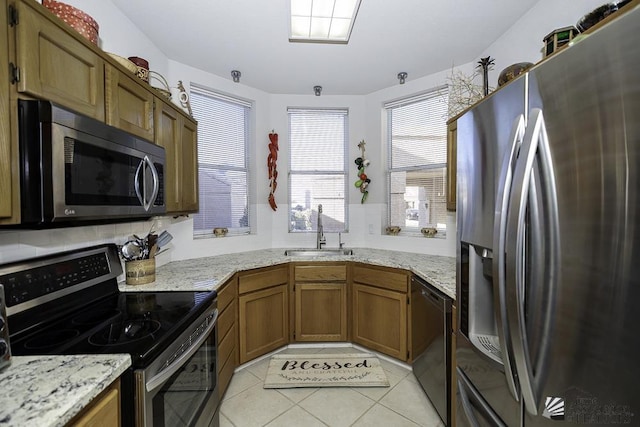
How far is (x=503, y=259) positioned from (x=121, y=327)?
145 centimetres

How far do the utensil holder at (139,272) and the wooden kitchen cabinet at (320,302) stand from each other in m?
1.24

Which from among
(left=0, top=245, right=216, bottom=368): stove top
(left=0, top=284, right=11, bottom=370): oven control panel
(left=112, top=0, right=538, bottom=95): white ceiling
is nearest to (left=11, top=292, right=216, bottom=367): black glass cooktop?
(left=0, top=245, right=216, bottom=368): stove top

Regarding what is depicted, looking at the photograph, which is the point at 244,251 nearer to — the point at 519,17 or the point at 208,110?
the point at 208,110

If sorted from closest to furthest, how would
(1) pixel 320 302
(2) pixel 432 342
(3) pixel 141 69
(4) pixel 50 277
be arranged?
(4) pixel 50 277 < (3) pixel 141 69 < (2) pixel 432 342 < (1) pixel 320 302

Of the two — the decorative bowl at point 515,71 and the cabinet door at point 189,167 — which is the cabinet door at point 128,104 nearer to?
the cabinet door at point 189,167

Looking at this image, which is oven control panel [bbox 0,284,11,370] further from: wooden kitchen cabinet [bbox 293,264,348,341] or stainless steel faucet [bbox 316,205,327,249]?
stainless steel faucet [bbox 316,205,327,249]

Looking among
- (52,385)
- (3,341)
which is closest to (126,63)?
(3,341)

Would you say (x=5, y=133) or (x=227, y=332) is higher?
(x=5, y=133)

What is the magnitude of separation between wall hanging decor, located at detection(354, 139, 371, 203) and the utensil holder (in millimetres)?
2242

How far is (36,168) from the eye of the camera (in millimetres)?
963

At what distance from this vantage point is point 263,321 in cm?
254

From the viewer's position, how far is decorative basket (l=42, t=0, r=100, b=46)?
1.26 m

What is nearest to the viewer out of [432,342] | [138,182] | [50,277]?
[50,277]

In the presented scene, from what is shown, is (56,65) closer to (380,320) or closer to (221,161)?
(221,161)
